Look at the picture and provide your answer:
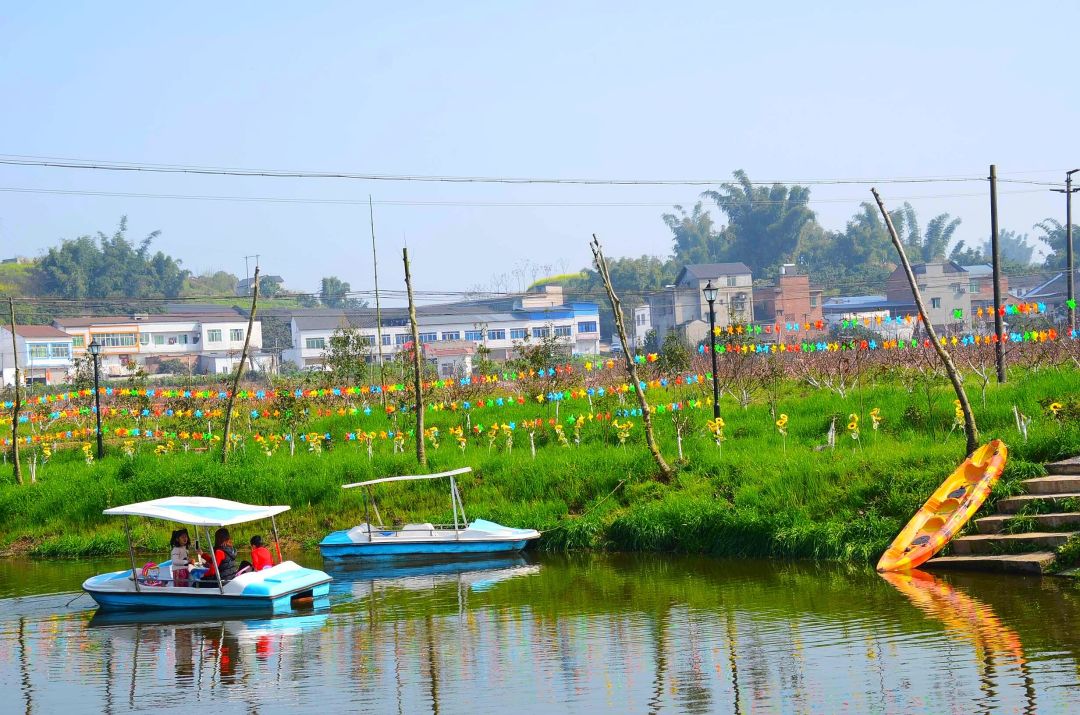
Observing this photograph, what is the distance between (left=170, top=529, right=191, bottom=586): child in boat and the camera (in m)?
17.9

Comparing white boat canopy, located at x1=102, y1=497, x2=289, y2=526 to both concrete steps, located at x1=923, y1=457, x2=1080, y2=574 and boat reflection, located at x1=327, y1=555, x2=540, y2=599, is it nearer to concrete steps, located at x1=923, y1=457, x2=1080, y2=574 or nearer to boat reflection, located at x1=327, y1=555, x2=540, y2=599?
boat reflection, located at x1=327, y1=555, x2=540, y2=599

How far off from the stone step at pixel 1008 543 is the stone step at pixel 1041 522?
146 millimetres

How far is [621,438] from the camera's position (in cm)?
2534

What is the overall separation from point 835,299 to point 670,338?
5267cm

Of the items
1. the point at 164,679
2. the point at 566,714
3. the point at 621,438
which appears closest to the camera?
the point at 566,714

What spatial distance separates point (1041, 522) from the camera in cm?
1695

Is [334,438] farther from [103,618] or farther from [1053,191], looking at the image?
[1053,191]

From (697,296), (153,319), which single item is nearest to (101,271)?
(153,319)

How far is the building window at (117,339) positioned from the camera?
290 feet

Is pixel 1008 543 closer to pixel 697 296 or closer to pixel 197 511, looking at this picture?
pixel 197 511

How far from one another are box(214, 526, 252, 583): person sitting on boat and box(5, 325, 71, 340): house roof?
7079cm

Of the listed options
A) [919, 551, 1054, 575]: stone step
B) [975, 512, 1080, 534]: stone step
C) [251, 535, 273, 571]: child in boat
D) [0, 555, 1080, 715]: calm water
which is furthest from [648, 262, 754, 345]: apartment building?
[0, 555, 1080, 715]: calm water

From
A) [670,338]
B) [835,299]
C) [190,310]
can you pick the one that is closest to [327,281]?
[190,310]

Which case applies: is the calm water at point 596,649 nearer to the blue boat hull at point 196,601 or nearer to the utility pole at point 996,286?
the blue boat hull at point 196,601
